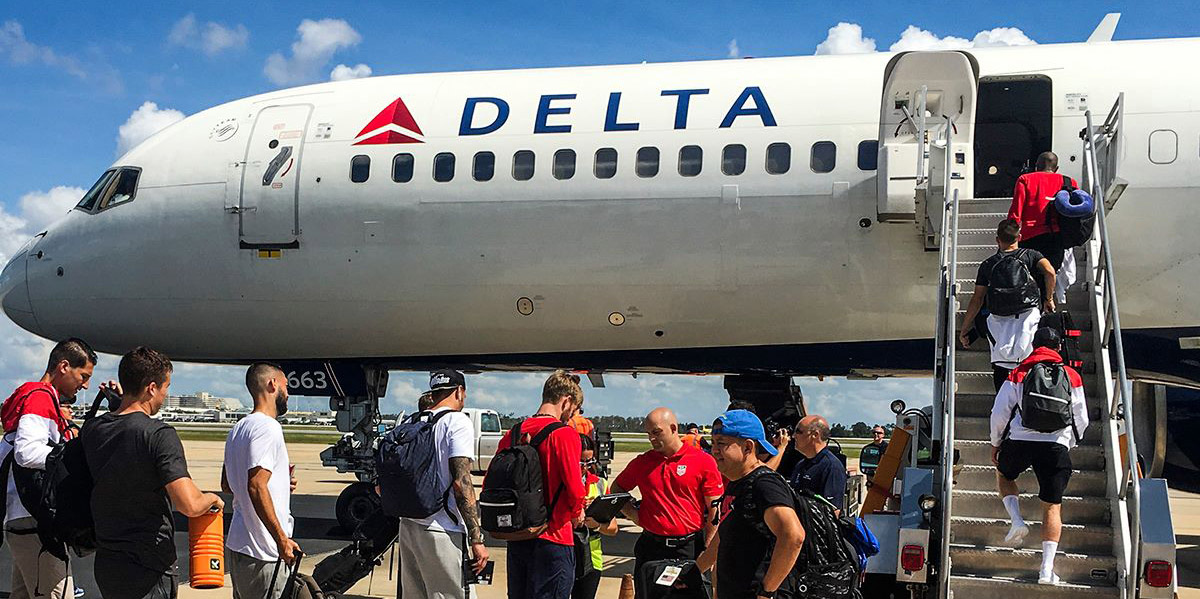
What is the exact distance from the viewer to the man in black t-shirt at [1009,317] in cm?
754

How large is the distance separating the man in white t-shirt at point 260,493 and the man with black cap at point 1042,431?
13.8 ft

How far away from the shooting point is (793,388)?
12.7 metres

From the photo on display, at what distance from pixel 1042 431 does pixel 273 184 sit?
8.96m

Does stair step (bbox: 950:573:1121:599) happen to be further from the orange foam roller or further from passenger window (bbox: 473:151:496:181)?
passenger window (bbox: 473:151:496:181)

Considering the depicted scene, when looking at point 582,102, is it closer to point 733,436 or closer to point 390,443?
point 390,443

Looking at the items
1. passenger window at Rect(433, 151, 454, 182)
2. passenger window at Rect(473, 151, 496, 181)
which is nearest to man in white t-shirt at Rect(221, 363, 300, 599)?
passenger window at Rect(473, 151, 496, 181)

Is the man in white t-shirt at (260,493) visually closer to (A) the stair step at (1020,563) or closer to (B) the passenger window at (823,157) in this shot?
(A) the stair step at (1020,563)

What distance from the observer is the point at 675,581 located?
206 inches

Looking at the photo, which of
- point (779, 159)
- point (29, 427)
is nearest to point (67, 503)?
point (29, 427)

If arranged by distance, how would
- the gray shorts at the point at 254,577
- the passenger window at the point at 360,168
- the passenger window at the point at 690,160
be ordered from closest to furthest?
the gray shorts at the point at 254,577 → the passenger window at the point at 690,160 → the passenger window at the point at 360,168

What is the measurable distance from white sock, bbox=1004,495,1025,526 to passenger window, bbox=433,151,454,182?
7041 millimetres

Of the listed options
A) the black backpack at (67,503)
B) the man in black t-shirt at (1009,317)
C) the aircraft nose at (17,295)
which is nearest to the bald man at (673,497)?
the man in black t-shirt at (1009,317)

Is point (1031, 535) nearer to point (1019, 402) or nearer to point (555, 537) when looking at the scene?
point (1019, 402)

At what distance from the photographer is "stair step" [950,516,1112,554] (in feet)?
22.9
